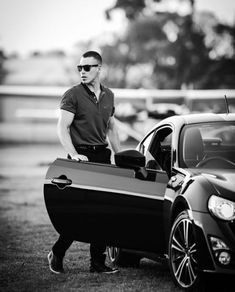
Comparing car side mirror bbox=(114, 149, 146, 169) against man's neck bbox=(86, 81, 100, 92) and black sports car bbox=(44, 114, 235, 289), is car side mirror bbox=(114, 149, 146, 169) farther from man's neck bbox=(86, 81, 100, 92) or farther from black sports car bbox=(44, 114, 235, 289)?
man's neck bbox=(86, 81, 100, 92)

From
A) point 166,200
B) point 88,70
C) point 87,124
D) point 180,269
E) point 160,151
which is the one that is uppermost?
point 88,70

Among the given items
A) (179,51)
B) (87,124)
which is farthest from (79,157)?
(179,51)

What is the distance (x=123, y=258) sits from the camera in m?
7.93

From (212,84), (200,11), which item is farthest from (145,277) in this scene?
(200,11)

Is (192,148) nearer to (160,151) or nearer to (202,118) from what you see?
(202,118)

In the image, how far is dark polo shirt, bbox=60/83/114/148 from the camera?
25.1ft

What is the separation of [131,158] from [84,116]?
117 cm

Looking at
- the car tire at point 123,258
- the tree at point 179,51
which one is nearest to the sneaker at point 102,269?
the car tire at point 123,258

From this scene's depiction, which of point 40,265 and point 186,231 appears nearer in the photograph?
point 186,231

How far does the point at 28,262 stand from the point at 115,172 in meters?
1.92

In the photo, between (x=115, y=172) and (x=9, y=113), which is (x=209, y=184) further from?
(x=9, y=113)

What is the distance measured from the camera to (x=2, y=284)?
23.0 ft

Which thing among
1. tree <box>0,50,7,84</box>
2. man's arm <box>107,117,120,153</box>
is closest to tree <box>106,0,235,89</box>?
tree <box>0,50,7,84</box>

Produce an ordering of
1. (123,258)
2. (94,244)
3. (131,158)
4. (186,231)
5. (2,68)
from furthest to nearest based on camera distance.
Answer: (2,68) → (123,258) → (94,244) → (131,158) → (186,231)
